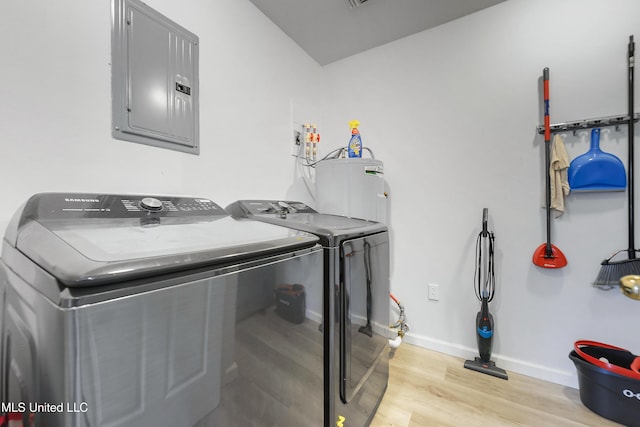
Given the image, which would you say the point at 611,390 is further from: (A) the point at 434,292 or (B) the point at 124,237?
(B) the point at 124,237

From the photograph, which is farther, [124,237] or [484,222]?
[484,222]

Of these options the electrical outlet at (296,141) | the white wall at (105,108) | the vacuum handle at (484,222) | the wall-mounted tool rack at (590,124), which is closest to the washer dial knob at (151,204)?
the white wall at (105,108)

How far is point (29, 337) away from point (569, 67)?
2.66 meters

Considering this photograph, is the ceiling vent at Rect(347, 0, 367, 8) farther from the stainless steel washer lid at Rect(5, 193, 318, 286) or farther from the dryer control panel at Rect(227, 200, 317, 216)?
the stainless steel washer lid at Rect(5, 193, 318, 286)

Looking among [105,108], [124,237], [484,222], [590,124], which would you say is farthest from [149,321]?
[590,124]

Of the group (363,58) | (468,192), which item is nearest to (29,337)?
(468,192)

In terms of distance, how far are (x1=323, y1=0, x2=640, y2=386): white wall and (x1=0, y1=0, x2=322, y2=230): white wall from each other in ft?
3.48

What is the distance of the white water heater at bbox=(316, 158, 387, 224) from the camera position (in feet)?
5.83

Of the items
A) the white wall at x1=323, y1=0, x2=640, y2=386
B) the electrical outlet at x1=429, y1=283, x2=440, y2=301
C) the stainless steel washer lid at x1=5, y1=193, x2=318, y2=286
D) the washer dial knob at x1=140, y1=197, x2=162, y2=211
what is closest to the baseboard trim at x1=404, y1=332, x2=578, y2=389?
the white wall at x1=323, y1=0, x2=640, y2=386

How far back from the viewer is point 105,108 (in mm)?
1084

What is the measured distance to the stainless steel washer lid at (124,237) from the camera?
0.50 metres

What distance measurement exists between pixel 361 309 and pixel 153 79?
1459mm

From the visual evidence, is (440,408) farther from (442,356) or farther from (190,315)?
(190,315)

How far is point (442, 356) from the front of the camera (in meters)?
1.95
